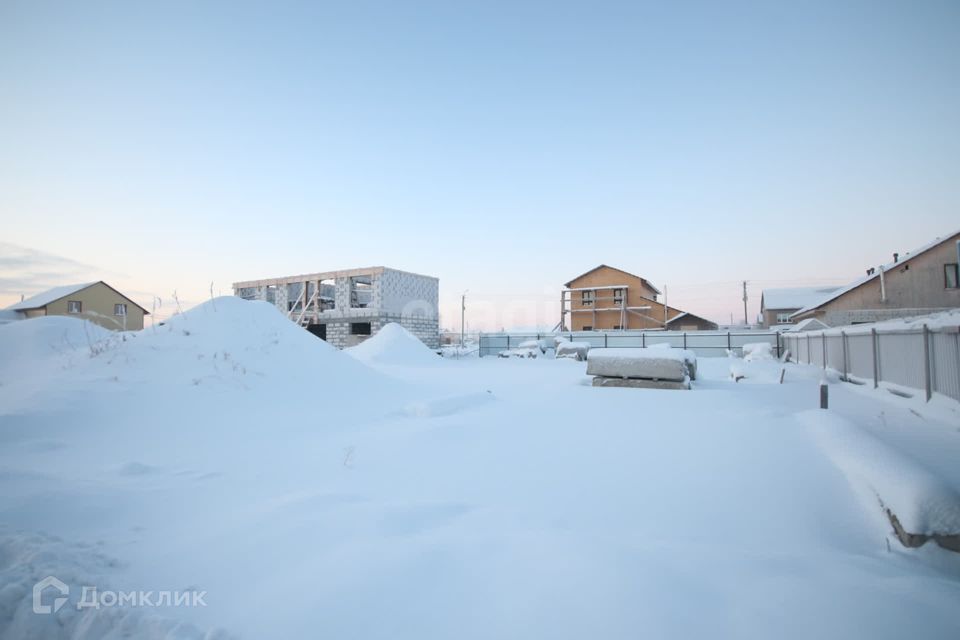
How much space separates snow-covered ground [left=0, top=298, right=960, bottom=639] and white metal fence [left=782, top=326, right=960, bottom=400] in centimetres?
96

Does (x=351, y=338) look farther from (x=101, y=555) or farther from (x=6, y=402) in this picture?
(x=101, y=555)

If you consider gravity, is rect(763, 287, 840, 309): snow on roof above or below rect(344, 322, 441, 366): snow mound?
above

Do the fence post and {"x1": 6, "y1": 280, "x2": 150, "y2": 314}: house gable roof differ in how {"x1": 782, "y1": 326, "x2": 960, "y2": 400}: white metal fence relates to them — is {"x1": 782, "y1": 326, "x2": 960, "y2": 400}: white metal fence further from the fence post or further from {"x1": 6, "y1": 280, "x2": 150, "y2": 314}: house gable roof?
{"x1": 6, "y1": 280, "x2": 150, "y2": 314}: house gable roof

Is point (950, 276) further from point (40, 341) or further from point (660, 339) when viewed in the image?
point (40, 341)

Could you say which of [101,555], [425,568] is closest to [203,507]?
[101,555]

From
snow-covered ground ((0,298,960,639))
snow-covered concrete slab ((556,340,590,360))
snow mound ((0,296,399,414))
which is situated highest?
snow mound ((0,296,399,414))

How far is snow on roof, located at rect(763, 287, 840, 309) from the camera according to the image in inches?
1485

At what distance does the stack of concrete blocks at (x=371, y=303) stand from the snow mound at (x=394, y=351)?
13.5ft

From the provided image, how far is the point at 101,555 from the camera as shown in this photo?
260 cm

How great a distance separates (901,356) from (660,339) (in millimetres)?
18306

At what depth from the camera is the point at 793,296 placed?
38969 mm

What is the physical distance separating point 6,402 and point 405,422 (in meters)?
5.02

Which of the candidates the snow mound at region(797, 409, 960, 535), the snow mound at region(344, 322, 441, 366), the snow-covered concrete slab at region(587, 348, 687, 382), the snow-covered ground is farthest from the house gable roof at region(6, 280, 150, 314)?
the snow mound at region(797, 409, 960, 535)

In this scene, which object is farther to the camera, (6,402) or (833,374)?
(833,374)
